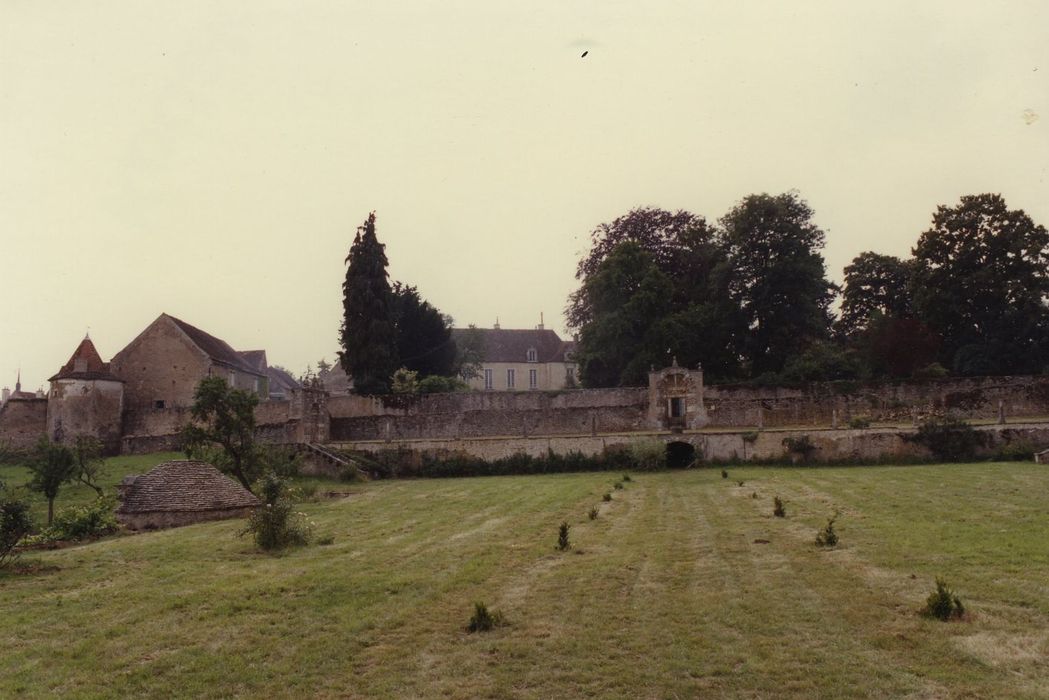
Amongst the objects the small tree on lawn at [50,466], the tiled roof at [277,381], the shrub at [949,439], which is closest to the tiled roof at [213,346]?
the tiled roof at [277,381]

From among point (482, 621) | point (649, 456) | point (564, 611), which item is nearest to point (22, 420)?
point (649, 456)

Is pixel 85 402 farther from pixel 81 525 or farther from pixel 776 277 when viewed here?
pixel 776 277

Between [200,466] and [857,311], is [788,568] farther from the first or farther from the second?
[857,311]

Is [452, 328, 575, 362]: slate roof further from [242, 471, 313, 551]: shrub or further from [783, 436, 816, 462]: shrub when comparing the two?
[242, 471, 313, 551]: shrub

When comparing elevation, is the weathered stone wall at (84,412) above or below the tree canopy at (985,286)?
below

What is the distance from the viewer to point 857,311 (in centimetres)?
5153

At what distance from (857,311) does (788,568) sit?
44.2 meters

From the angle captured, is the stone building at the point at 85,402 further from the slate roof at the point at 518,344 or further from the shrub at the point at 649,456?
the slate roof at the point at 518,344

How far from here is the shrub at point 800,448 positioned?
30.5 metres

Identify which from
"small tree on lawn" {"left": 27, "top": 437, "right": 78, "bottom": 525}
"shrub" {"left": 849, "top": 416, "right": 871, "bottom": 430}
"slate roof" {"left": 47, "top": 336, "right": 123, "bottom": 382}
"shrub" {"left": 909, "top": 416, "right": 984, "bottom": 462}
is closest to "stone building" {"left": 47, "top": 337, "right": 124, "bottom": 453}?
"slate roof" {"left": 47, "top": 336, "right": 123, "bottom": 382}

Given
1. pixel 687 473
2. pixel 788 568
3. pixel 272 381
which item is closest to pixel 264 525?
pixel 788 568

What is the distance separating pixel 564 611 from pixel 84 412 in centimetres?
3956

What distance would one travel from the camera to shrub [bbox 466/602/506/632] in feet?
30.9

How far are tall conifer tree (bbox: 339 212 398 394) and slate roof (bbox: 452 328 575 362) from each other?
85.7 feet
